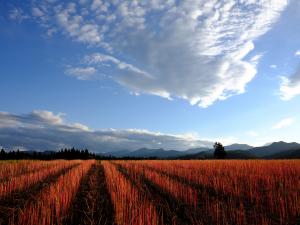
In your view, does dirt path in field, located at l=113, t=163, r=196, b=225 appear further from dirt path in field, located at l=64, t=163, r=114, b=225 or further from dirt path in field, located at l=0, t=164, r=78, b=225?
dirt path in field, located at l=0, t=164, r=78, b=225

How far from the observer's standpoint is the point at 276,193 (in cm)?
951

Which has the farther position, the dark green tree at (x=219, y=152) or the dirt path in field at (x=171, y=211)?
the dark green tree at (x=219, y=152)

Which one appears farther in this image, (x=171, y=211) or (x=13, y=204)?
(x=13, y=204)

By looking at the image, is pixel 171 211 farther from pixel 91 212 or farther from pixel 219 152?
pixel 219 152

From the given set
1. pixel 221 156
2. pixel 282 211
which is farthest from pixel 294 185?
pixel 221 156

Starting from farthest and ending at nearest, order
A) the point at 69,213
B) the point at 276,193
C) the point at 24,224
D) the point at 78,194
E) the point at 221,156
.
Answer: the point at 221,156 → the point at 78,194 → the point at 276,193 → the point at 69,213 → the point at 24,224

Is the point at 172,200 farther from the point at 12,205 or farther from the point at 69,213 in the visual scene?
the point at 12,205

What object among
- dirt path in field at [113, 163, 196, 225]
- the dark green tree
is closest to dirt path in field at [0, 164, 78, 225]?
dirt path in field at [113, 163, 196, 225]

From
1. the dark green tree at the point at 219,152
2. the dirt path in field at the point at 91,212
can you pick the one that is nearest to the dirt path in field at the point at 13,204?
the dirt path in field at the point at 91,212

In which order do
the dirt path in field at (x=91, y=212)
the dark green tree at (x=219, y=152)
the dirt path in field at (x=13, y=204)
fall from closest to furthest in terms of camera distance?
the dirt path in field at (x=91, y=212) < the dirt path in field at (x=13, y=204) < the dark green tree at (x=219, y=152)

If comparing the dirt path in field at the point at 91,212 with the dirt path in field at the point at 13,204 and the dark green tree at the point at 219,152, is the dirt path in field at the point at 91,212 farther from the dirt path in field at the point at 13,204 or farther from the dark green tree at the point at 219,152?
the dark green tree at the point at 219,152

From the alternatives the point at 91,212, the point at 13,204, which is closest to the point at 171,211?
the point at 91,212

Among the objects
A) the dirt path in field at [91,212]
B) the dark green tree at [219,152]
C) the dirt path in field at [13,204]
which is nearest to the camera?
the dirt path in field at [91,212]

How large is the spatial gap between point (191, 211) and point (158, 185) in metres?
4.87
